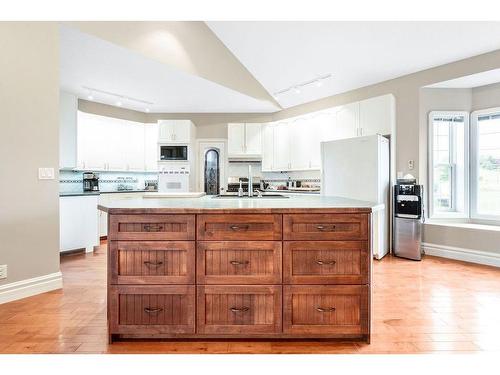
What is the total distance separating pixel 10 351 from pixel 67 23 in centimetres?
286

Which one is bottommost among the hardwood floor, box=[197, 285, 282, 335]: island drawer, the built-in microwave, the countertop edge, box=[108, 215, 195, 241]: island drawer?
the hardwood floor

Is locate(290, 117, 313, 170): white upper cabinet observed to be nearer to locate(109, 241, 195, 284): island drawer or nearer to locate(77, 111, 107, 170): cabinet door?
locate(77, 111, 107, 170): cabinet door

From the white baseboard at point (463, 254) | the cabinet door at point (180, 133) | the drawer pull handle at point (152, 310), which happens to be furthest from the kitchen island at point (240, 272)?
the cabinet door at point (180, 133)

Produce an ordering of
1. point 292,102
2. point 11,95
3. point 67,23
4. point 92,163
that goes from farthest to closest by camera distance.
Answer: point 292,102 < point 92,163 < point 67,23 < point 11,95

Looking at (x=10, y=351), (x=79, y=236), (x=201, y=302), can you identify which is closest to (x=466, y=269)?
(x=201, y=302)

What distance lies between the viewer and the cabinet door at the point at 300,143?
5.46 meters

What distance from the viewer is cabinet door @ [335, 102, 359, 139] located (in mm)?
4660

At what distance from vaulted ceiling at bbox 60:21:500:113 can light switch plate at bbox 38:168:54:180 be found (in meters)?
1.43

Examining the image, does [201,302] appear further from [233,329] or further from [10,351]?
[10,351]

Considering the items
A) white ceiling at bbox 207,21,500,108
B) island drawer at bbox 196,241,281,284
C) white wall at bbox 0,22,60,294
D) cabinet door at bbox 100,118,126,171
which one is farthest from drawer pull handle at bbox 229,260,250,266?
cabinet door at bbox 100,118,126,171

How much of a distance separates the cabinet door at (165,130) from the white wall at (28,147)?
Answer: 2758 mm

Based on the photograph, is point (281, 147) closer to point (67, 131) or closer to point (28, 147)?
point (67, 131)

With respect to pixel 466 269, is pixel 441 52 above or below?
above

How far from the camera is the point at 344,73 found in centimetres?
434
